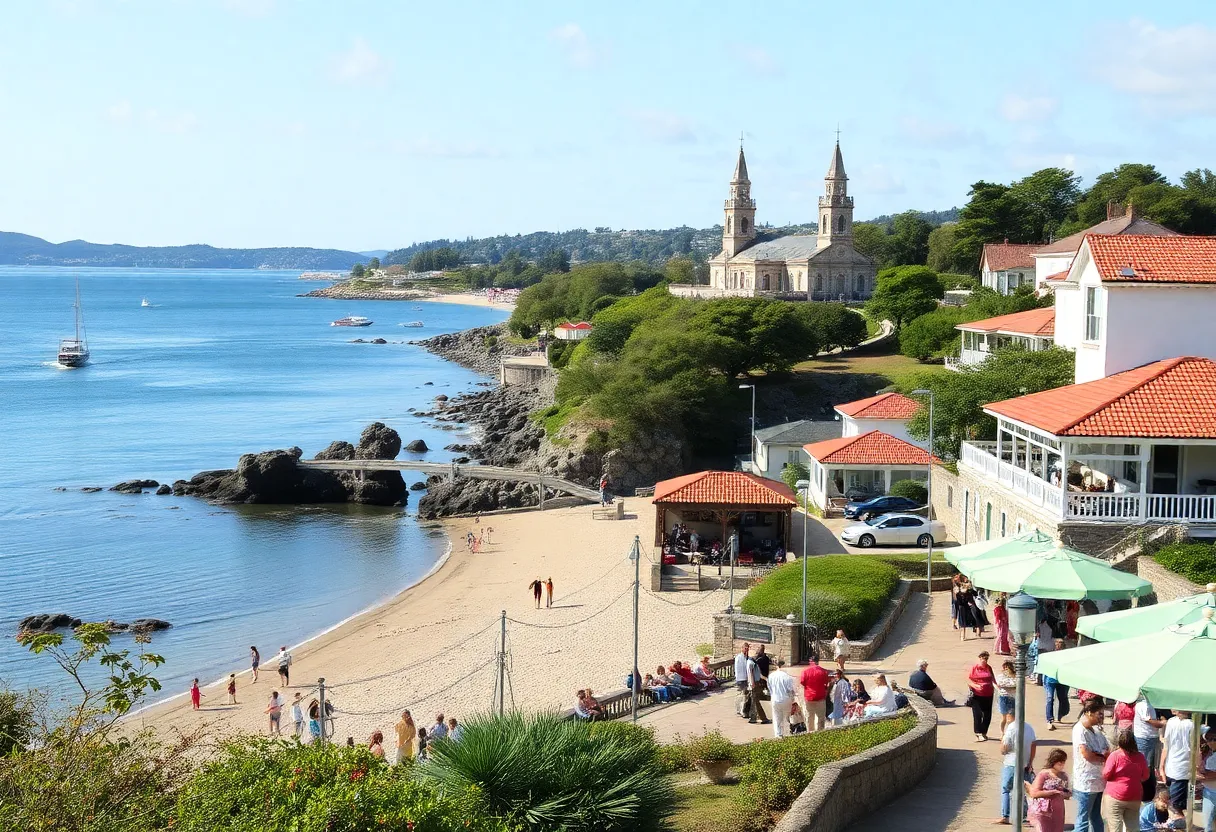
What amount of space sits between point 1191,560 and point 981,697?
761 centimetres

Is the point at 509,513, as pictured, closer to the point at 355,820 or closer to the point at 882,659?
the point at 882,659

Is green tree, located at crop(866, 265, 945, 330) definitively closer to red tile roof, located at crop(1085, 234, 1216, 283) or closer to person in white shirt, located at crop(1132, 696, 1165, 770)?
red tile roof, located at crop(1085, 234, 1216, 283)

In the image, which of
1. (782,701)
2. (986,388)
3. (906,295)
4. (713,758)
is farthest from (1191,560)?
(906,295)

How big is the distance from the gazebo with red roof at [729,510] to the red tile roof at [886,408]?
9.23m

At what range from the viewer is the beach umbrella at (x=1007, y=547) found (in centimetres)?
1878

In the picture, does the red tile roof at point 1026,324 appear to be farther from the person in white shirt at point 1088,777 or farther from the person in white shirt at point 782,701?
the person in white shirt at point 1088,777

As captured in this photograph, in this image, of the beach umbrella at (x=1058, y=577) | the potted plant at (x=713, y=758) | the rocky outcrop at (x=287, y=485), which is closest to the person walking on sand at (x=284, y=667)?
the potted plant at (x=713, y=758)

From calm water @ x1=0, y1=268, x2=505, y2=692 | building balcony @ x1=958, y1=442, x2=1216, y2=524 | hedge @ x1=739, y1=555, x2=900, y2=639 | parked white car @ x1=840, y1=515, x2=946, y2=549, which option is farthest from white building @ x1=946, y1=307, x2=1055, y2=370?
calm water @ x1=0, y1=268, x2=505, y2=692

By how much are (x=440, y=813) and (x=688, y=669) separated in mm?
12430

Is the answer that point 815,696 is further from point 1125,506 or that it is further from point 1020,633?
point 1125,506

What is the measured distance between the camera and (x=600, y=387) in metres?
64.9

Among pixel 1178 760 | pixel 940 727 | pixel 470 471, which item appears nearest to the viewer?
pixel 1178 760

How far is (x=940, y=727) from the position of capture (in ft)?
52.9

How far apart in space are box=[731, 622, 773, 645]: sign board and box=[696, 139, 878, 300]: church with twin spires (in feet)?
255
